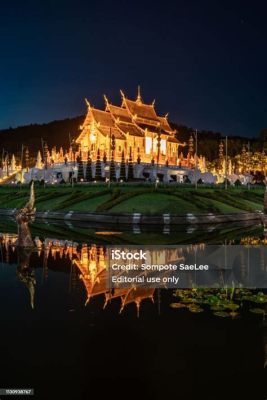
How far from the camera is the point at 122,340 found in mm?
9555

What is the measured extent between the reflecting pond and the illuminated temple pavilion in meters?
58.5

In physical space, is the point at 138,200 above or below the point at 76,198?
below

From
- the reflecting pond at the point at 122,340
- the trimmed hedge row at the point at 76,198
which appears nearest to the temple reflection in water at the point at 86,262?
the reflecting pond at the point at 122,340

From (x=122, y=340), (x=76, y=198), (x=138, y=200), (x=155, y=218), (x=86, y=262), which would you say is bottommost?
(x=122, y=340)

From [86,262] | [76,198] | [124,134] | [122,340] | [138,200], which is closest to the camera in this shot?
[122,340]

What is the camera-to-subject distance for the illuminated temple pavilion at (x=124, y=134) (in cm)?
7656

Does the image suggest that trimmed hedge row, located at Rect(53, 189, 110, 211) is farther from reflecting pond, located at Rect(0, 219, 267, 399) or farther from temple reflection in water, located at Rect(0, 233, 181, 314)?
reflecting pond, located at Rect(0, 219, 267, 399)

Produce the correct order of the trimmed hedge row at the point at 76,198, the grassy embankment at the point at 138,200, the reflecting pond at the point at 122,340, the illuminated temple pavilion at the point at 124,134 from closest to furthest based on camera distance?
the reflecting pond at the point at 122,340, the grassy embankment at the point at 138,200, the trimmed hedge row at the point at 76,198, the illuminated temple pavilion at the point at 124,134

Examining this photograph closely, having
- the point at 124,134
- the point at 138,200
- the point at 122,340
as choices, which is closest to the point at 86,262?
the point at 122,340

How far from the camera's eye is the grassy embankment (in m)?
41.5

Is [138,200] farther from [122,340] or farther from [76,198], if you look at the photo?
[122,340]

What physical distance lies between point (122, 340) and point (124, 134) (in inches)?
2740

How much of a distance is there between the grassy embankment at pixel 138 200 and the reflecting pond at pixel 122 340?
25609mm

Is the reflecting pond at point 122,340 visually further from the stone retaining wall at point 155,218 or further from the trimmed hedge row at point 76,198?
the trimmed hedge row at point 76,198
